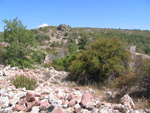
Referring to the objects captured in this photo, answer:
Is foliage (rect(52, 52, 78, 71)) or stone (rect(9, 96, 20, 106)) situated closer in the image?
stone (rect(9, 96, 20, 106))

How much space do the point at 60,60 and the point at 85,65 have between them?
5.40m

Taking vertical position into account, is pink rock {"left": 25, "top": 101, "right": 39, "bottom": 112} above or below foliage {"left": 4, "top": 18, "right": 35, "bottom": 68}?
below

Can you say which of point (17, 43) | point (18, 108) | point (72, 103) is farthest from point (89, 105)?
point (17, 43)

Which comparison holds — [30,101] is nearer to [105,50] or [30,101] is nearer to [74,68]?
[74,68]

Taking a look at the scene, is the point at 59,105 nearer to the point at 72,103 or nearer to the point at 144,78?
the point at 72,103

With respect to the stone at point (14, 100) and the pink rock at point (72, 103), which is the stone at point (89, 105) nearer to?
the pink rock at point (72, 103)

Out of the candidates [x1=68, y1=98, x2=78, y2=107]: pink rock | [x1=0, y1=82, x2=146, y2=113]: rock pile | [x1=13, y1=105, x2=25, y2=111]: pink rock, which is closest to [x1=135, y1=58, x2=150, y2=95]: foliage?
[x1=0, y1=82, x2=146, y2=113]: rock pile

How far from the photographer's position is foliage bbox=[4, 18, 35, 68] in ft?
38.4

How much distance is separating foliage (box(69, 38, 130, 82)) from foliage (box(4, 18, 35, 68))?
4.58 meters

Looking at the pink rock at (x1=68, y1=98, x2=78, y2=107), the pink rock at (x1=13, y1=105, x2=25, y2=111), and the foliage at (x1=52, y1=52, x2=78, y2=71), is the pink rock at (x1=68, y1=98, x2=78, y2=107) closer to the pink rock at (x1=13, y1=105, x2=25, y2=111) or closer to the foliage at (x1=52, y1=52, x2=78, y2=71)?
the pink rock at (x1=13, y1=105, x2=25, y2=111)

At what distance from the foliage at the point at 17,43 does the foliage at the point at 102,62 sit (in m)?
4.58

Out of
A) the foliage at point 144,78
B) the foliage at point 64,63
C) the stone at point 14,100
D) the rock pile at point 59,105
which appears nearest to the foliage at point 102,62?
the foliage at point 144,78

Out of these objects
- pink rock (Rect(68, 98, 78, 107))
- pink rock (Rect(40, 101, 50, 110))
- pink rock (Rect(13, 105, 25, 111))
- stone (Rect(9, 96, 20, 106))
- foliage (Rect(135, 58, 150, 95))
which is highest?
foliage (Rect(135, 58, 150, 95))

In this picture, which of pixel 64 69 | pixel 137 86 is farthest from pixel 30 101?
pixel 64 69
